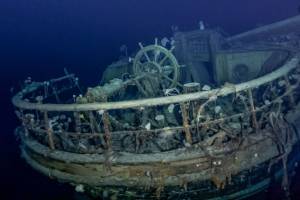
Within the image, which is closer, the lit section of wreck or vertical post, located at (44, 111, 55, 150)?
the lit section of wreck

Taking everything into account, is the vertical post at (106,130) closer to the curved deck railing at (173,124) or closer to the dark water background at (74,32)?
the curved deck railing at (173,124)

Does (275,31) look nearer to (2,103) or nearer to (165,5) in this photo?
(2,103)

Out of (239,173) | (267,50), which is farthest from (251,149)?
(267,50)

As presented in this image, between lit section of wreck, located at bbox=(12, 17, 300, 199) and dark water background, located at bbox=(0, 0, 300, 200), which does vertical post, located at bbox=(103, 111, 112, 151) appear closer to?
lit section of wreck, located at bbox=(12, 17, 300, 199)

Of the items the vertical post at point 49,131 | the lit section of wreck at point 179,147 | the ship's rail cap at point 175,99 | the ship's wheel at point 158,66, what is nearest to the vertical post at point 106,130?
the lit section of wreck at point 179,147

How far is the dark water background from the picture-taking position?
1428 centimetres

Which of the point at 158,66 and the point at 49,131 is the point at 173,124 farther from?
the point at 49,131

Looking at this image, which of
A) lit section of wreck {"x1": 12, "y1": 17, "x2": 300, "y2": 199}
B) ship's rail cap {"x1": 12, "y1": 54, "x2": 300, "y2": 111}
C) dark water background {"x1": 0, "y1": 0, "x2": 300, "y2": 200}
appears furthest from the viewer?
dark water background {"x1": 0, "y1": 0, "x2": 300, "y2": 200}

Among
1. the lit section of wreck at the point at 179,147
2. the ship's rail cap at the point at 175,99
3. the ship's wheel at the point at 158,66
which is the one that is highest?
the ship's wheel at the point at 158,66

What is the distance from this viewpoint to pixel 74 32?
95.3 ft

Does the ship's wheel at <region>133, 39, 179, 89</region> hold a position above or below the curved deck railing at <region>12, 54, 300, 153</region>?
above

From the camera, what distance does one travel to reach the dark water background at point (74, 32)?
14281 mm

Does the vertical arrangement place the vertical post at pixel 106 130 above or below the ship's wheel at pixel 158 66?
below

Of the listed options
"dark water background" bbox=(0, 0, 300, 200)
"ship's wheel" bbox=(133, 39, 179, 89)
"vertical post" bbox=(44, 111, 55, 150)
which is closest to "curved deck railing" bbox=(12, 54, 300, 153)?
"vertical post" bbox=(44, 111, 55, 150)
